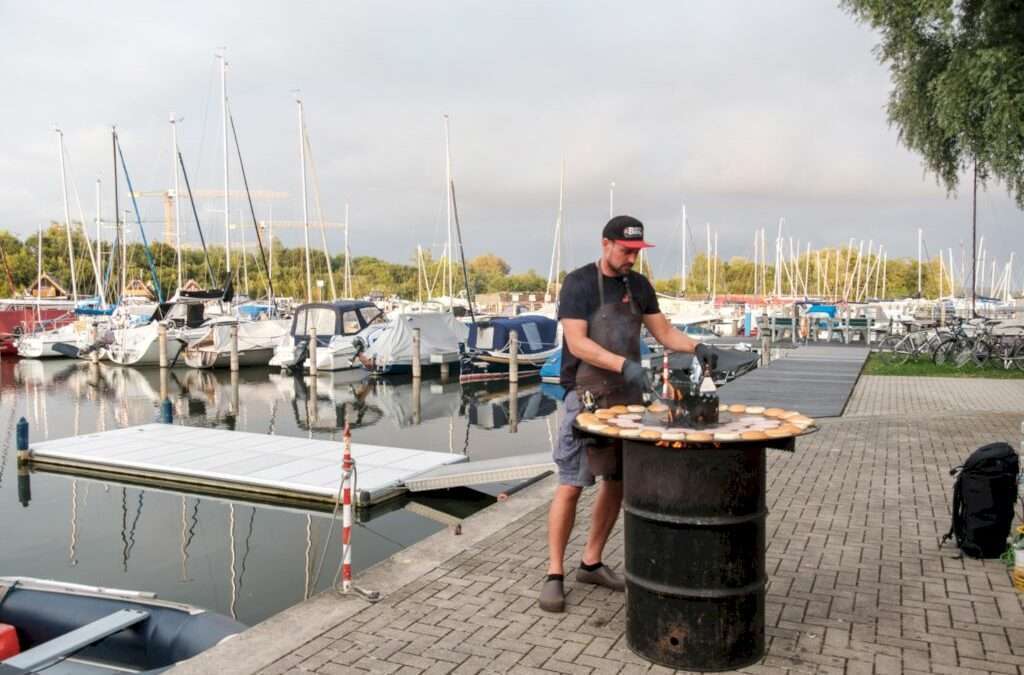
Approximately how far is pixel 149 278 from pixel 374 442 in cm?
7297

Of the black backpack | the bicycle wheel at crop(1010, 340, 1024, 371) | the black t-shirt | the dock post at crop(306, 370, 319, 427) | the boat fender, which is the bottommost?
the dock post at crop(306, 370, 319, 427)

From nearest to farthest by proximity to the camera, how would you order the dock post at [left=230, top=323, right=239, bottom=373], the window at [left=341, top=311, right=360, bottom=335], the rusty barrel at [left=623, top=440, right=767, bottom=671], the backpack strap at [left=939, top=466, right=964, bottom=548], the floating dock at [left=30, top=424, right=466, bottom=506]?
the rusty barrel at [left=623, top=440, right=767, bottom=671], the backpack strap at [left=939, top=466, right=964, bottom=548], the floating dock at [left=30, top=424, right=466, bottom=506], the dock post at [left=230, top=323, right=239, bottom=373], the window at [left=341, top=311, right=360, bottom=335]

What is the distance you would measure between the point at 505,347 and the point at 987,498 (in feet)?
76.2

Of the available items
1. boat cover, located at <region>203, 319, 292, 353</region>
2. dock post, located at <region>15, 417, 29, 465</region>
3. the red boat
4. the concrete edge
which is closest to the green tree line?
the red boat

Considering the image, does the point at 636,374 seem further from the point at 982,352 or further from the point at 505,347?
the point at 505,347

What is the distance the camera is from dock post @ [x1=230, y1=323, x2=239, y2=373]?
30.8 metres

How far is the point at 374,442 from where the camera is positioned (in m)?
16.3

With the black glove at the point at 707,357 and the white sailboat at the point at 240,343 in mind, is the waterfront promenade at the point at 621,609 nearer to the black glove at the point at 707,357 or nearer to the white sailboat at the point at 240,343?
the black glove at the point at 707,357

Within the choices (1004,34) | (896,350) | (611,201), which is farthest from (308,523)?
(611,201)

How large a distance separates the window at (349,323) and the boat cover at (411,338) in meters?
1.98

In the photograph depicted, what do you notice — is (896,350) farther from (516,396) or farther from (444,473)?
(444,473)

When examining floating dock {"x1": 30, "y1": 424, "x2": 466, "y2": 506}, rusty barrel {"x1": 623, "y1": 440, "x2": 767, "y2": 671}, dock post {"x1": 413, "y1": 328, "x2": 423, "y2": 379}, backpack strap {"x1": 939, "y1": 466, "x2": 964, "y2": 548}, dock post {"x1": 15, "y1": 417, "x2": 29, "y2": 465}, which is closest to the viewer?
rusty barrel {"x1": 623, "y1": 440, "x2": 767, "y2": 671}

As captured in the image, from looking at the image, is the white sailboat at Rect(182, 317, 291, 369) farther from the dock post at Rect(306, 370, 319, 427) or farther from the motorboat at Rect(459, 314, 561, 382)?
the motorboat at Rect(459, 314, 561, 382)

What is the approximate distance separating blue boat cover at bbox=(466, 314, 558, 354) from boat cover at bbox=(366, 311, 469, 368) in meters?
0.98
